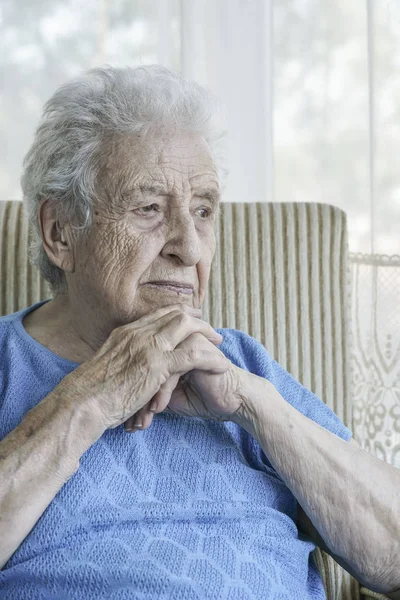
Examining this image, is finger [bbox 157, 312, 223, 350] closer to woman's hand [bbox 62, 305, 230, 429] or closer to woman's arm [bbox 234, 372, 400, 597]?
woman's hand [bbox 62, 305, 230, 429]

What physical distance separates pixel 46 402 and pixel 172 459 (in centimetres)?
27

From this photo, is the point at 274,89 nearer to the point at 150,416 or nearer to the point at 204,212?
the point at 204,212

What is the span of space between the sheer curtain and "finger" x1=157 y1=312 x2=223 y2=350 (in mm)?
897

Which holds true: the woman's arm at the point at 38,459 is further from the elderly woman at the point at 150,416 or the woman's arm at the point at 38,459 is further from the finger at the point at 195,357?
the finger at the point at 195,357

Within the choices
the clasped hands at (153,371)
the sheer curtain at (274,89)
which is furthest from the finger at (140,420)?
the sheer curtain at (274,89)

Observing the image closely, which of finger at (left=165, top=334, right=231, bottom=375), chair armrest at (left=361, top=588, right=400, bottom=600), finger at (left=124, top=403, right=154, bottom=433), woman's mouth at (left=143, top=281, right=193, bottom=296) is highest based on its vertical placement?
woman's mouth at (left=143, top=281, right=193, bottom=296)

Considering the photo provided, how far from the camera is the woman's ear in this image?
5.06 feet

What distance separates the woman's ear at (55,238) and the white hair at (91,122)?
0.06 ft

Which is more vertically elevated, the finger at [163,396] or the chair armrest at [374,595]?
the finger at [163,396]

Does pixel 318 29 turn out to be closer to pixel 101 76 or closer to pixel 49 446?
pixel 101 76

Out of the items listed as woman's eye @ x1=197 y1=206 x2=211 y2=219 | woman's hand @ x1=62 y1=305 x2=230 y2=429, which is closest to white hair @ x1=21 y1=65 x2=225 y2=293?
woman's eye @ x1=197 y1=206 x2=211 y2=219

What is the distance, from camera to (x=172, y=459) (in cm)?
143

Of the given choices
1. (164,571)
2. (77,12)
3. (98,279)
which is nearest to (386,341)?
(98,279)

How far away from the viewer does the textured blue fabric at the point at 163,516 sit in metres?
1.24
